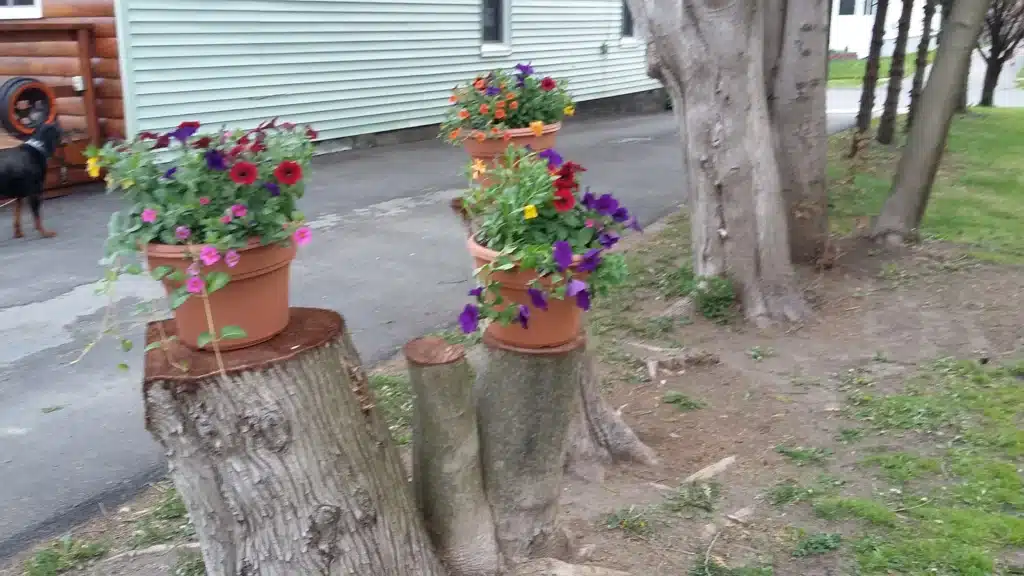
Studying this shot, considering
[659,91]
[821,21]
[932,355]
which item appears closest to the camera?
[932,355]

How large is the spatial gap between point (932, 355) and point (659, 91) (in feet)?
53.3

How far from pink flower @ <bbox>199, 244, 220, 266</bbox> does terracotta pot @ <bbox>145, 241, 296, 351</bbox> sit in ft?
0.19

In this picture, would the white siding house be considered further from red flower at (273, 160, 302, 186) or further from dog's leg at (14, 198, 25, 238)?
red flower at (273, 160, 302, 186)

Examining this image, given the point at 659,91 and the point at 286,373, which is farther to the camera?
the point at 659,91

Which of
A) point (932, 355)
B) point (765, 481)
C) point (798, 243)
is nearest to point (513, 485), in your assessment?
point (765, 481)

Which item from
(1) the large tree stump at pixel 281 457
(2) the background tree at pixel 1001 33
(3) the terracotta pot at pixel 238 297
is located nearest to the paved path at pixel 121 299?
(1) the large tree stump at pixel 281 457

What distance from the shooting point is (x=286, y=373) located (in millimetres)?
2244

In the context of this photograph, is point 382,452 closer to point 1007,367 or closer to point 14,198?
point 1007,367

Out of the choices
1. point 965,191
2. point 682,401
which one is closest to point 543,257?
point 682,401

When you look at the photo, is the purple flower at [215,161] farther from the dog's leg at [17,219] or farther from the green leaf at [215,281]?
the dog's leg at [17,219]

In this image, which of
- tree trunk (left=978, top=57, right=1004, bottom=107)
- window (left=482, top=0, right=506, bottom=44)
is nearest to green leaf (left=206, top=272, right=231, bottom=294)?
window (left=482, top=0, right=506, bottom=44)

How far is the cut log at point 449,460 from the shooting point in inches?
99.0

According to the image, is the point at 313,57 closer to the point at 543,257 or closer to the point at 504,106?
the point at 504,106

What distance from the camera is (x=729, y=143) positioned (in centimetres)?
514
